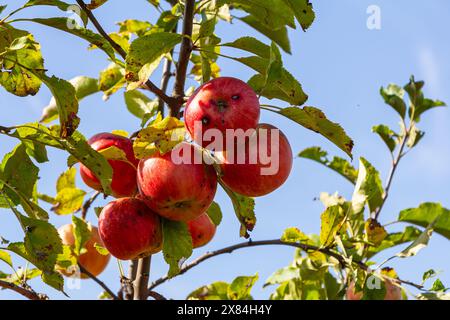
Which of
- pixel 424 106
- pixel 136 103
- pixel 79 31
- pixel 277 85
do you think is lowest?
A: pixel 277 85

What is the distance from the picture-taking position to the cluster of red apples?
161 centimetres

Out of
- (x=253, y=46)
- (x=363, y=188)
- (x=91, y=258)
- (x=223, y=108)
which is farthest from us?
(x=91, y=258)

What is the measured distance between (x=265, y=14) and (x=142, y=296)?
0.91 m

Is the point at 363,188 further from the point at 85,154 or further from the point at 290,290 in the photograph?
the point at 85,154

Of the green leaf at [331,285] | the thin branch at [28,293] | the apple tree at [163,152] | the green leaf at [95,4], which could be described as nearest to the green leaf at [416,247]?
the apple tree at [163,152]

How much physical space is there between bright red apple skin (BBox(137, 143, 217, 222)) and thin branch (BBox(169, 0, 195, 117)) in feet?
0.54

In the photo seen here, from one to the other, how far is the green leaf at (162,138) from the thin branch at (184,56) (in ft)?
0.64

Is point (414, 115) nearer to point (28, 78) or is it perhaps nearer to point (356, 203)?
point (356, 203)

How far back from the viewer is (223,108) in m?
1.60

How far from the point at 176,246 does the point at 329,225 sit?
66cm

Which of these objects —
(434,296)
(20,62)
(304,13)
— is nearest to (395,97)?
(434,296)

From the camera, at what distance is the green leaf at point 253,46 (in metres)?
1.91

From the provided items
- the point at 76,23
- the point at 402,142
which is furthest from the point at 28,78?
the point at 402,142

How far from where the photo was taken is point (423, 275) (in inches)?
86.2
